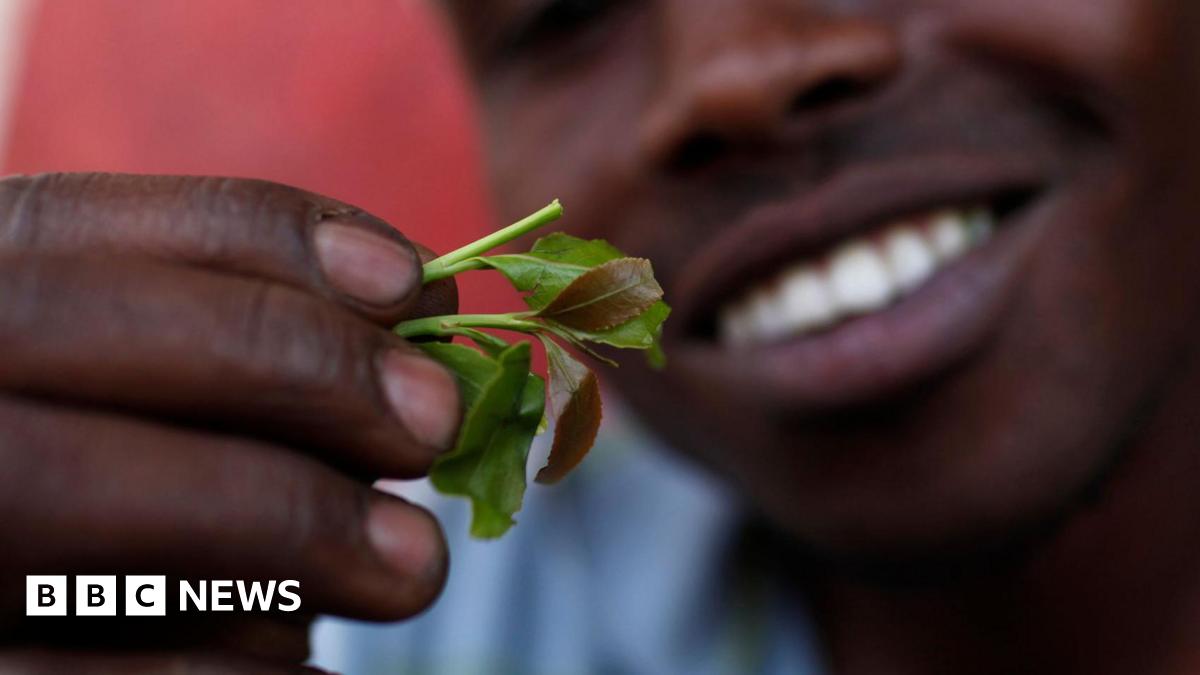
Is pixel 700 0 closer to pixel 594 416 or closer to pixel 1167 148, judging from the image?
pixel 1167 148

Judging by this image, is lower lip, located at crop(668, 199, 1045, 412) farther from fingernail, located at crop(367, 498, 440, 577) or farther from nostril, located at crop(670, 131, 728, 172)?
fingernail, located at crop(367, 498, 440, 577)

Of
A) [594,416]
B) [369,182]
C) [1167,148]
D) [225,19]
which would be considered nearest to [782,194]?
[1167,148]

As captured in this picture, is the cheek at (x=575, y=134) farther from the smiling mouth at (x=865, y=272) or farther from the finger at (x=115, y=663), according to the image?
the finger at (x=115, y=663)

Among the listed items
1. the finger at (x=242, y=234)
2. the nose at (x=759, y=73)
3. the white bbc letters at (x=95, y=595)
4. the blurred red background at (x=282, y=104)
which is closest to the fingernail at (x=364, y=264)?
the finger at (x=242, y=234)

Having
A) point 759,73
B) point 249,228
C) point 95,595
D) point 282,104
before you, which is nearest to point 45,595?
point 95,595

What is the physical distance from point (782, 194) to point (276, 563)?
399mm

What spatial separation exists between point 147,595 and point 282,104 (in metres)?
1.08

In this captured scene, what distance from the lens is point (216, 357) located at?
319 mm

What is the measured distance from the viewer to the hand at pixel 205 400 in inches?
12.4

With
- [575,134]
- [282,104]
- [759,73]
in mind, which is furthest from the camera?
[282,104]

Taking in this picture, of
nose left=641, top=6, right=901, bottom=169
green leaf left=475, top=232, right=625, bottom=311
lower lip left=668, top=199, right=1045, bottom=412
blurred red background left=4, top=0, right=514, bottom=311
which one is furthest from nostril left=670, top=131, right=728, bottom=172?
blurred red background left=4, top=0, right=514, bottom=311

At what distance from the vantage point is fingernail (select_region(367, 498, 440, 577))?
0.33m

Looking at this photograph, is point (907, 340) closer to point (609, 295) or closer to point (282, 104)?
point (609, 295)

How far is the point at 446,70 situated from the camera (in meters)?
1.36
